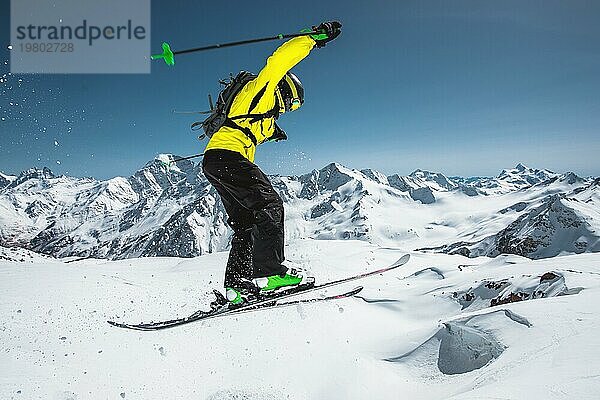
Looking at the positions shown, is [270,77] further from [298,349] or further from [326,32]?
[298,349]

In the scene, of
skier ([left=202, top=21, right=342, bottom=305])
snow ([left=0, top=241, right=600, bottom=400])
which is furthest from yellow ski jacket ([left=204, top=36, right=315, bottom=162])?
snow ([left=0, top=241, right=600, bottom=400])

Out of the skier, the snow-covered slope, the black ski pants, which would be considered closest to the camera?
the skier

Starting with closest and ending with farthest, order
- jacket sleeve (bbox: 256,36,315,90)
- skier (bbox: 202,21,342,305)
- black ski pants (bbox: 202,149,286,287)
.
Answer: jacket sleeve (bbox: 256,36,315,90), skier (bbox: 202,21,342,305), black ski pants (bbox: 202,149,286,287)

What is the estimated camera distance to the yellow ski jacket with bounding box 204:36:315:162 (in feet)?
17.0

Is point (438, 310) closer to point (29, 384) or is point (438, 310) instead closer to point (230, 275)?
point (230, 275)

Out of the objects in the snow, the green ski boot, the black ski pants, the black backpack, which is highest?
the black backpack

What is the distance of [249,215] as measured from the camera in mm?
5871

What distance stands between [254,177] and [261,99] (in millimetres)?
1137

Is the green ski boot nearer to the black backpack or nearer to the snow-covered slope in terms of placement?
the black backpack

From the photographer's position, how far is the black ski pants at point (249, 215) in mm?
5645

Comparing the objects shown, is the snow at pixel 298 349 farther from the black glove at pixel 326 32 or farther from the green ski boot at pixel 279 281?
the black glove at pixel 326 32

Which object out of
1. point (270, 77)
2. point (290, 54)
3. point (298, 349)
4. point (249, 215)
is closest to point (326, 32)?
point (290, 54)

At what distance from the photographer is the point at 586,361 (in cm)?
396

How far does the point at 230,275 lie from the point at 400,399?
11.2 ft
